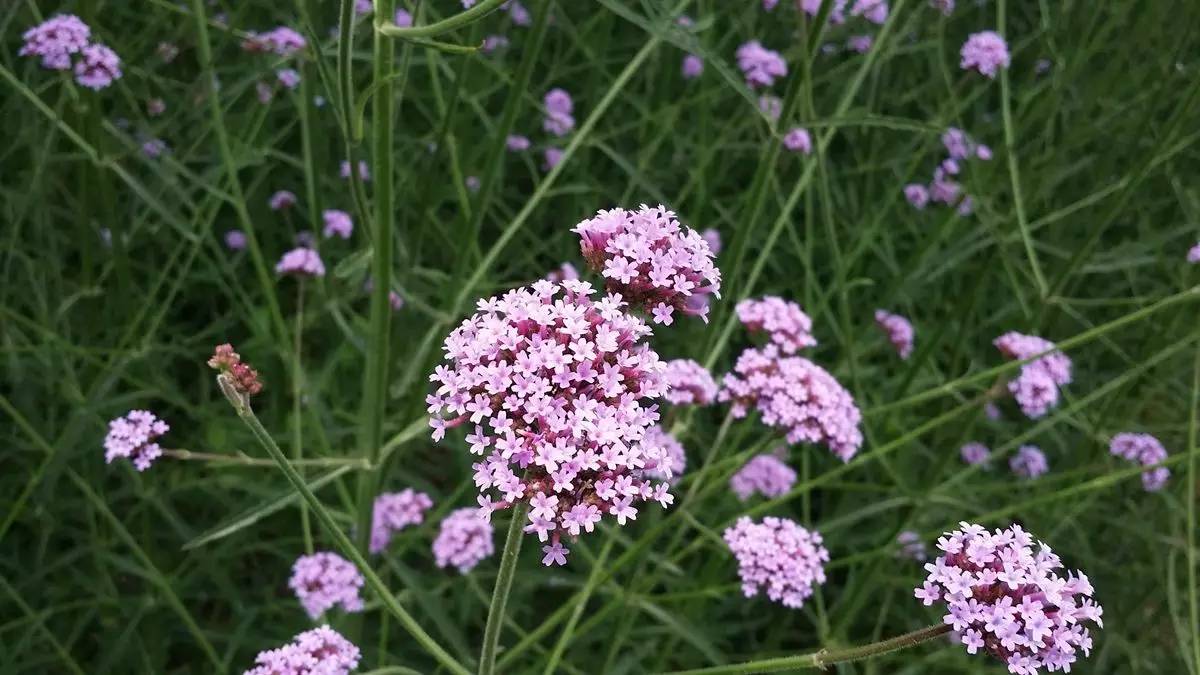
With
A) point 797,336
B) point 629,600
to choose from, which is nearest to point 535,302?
point 797,336

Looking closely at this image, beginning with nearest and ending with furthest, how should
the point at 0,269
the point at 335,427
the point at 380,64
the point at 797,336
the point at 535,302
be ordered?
the point at 535,302, the point at 380,64, the point at 797,336, the point at 335,427, the point at 0,269

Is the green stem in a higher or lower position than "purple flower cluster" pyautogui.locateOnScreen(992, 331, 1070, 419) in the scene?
higher

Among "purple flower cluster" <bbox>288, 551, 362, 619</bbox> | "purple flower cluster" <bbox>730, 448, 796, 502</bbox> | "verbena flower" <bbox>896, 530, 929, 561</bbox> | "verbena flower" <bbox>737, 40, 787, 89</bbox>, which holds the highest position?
"verbena flower" <bbox>737, 40, 787, 89</bbox>

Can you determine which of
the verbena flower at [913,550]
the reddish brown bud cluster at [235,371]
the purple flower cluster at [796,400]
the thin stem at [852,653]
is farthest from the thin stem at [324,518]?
the verbena flower at [913,550]

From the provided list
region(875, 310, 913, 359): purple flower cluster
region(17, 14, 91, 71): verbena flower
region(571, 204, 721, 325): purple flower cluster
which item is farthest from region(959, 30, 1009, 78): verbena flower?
region(17, 14, 91, 71): verbena flower

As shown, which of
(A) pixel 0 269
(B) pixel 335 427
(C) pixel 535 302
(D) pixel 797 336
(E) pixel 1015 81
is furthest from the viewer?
(E) pixel 1015 81

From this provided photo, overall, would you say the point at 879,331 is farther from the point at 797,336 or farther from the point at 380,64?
the point at 380,64

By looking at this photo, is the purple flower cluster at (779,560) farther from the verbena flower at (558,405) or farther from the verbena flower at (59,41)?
the verbena flower at (59,41)

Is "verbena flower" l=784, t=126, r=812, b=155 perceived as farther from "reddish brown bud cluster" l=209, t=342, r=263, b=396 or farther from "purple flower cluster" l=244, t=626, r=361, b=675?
"reddish brown bud cluster" l=209, t=342, r=263, b=396
